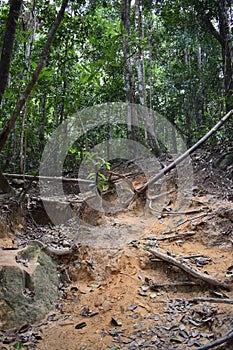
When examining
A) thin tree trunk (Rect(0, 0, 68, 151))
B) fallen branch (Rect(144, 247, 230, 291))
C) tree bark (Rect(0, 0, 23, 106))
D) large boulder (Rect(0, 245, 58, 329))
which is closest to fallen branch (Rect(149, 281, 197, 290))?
fallen branch (Rect(144, 247, 230, 291))

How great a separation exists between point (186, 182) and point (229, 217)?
6.21ft

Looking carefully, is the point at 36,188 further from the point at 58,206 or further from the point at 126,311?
the point at 126,311

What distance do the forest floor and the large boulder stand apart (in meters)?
0.15

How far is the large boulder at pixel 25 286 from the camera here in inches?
135

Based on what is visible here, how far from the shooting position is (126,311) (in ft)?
12.0

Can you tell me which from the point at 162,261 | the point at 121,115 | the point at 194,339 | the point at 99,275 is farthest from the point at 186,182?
the point at 121,115

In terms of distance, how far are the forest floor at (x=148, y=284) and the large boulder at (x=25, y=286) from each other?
15 cm

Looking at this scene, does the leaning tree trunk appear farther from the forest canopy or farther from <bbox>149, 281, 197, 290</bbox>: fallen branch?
<bbox>149, 281, 197, 290</bbox>: fallen branch

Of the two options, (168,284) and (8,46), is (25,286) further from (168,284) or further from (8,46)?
(8,46)

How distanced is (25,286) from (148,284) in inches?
63.7

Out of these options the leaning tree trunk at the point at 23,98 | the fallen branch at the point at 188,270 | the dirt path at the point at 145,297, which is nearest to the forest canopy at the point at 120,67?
the leaning tree trunk at the point at 23,98

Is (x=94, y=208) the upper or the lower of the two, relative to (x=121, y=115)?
lower

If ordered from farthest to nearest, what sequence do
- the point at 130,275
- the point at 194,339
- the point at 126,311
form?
1. the point at 130,275
2. the point at 126,311
3. the point at 194,339

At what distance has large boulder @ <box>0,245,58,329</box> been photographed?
344 cm
